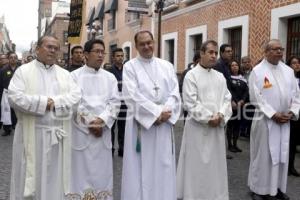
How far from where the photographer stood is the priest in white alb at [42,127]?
4367 mm

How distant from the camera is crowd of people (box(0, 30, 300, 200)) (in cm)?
445

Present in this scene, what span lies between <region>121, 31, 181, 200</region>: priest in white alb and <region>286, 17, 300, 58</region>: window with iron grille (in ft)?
21.4

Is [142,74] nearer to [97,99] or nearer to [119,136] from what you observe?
[97,99]

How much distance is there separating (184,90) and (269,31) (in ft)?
21.2

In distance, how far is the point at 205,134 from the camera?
5.32 m

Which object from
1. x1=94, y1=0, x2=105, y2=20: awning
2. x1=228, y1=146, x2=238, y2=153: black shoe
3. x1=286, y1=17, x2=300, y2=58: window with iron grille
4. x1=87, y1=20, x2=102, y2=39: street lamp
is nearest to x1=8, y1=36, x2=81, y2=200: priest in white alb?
x1=228, y1=146, x2=238, y2=153: black shoe

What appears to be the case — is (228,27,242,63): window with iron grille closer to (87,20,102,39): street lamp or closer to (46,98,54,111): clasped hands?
(46,98,54,111): clasped hands

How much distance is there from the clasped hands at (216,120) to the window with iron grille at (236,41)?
25.0 feet

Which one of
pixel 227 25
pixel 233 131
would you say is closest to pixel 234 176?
pixel 233 131

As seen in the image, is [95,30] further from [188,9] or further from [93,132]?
[93,132]

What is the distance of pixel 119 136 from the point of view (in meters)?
8.23

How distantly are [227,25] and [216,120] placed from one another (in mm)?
8292

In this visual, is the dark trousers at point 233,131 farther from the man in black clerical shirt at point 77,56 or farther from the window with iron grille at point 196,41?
the window with iron grille at point 196,41

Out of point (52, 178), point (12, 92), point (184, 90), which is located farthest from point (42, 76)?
point (184, 90)
